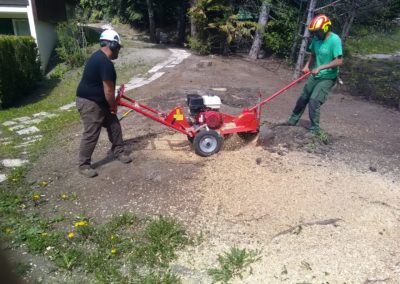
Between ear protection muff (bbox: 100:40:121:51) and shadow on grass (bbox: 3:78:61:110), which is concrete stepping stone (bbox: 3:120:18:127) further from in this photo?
ear protection muff (bbox: 100:40:121:51)

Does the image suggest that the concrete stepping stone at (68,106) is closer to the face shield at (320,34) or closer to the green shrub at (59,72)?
the green shrub at (59,72)

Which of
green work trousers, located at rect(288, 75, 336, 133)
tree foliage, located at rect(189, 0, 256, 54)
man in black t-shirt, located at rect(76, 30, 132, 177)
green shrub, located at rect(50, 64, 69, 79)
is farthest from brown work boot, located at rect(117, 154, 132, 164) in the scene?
tree foliage, located at rect(189, 0, 256, 54)

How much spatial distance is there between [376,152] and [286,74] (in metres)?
7.34

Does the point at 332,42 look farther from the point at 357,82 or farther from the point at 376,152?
the point at 357,82

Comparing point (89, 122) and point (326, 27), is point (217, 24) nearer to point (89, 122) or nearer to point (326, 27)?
point (326, 27)

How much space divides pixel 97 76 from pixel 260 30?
427 inches

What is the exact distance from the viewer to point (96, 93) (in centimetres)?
460

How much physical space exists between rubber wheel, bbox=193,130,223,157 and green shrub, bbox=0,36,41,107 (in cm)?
572

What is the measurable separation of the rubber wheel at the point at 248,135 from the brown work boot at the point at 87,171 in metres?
2.35

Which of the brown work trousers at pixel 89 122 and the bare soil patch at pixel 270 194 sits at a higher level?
the brown work trousers at pixel 89 122

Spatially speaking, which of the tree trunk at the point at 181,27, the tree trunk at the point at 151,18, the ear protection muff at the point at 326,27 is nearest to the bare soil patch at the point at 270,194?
the ear protection muff at the point at 326,27

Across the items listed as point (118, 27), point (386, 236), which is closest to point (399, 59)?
point (386, 236)

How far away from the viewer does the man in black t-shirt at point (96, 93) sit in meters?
4.45

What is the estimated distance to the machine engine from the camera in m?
5.38
